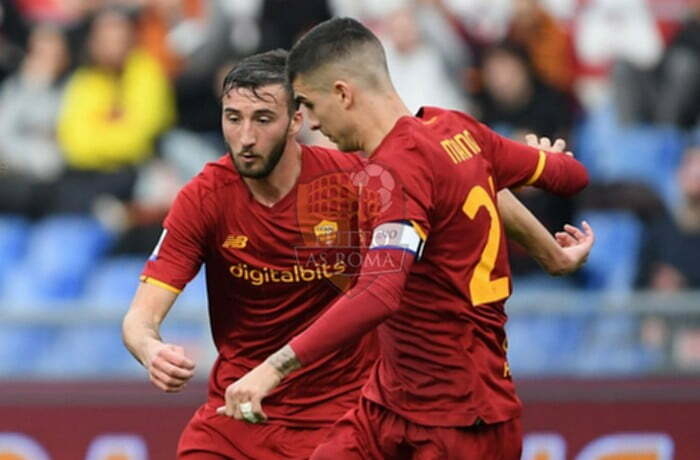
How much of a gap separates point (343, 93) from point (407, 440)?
1.26m

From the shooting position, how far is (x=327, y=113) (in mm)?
5363

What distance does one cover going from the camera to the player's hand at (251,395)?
16.0 feet

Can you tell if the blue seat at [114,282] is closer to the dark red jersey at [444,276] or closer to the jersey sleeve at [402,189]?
the dark red jersey at [444,276]

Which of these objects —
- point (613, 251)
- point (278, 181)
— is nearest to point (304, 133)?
point (613, 251)

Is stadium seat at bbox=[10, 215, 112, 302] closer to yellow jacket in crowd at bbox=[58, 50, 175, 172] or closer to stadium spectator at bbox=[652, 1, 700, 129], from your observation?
yellow jacket in crowd at bbox=[58, 50, 175, 172]

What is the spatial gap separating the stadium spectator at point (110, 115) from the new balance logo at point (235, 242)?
401 cm

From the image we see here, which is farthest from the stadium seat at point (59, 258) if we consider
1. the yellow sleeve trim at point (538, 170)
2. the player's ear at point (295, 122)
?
the yellow sleeve trim at point (538, 170)

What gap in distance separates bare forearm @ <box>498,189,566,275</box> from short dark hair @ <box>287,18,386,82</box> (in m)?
0.93

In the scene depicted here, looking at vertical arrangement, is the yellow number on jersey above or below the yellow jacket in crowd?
below

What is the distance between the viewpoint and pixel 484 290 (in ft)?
18.0

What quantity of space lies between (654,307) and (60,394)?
3.49 meters

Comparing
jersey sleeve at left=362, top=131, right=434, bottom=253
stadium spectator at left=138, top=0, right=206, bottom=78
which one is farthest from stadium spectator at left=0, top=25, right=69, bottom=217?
jersey sleeve at left=362, top=131, right=434, bottom=253

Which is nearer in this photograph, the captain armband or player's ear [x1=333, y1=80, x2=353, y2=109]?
the captain armband

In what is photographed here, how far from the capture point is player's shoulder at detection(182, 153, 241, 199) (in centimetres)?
637
